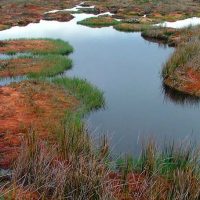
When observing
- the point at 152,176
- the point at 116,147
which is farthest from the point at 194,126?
the point at 152,176

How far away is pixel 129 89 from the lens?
20875 millimetres

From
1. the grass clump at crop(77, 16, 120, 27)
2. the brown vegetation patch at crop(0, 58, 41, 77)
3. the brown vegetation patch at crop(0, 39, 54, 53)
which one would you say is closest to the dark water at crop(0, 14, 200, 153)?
the brown vegetation patch at crop(0, 58, 41, 77)

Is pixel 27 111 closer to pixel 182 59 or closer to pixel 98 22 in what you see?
pixel 182 59

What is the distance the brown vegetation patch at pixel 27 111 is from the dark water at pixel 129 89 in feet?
5.05

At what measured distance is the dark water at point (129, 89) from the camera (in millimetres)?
15203

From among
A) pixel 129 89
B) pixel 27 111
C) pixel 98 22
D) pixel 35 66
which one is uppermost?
pixel 27 111

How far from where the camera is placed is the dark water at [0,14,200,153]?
49.9 ft

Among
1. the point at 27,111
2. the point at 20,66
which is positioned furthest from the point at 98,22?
the point at 27,111

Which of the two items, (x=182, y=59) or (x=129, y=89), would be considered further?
(x=182, y=59)

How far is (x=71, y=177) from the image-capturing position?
9070mm

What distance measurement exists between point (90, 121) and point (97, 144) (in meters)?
4.55

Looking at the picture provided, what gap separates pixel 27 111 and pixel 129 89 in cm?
622

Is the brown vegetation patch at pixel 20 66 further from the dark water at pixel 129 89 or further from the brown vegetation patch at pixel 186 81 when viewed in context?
the brown vegetation patch at pixel 186 81

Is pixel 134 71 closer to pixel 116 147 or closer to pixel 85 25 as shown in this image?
pixel 116 147
